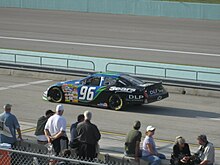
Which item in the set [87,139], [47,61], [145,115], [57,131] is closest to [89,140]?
[87,139]

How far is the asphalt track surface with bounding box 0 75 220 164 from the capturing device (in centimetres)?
2088

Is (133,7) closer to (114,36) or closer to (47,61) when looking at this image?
(114,36)

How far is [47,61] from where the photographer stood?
32.3m

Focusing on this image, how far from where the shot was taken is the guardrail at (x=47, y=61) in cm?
3142

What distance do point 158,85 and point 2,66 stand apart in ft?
35.0

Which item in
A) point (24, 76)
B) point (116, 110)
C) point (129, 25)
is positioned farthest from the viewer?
point (129, 25)

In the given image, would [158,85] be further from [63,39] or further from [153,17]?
[153,17]

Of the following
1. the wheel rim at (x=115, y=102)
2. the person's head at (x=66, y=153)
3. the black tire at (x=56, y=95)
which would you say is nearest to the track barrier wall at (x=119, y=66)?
the wheel rim at (x=115, y=102)

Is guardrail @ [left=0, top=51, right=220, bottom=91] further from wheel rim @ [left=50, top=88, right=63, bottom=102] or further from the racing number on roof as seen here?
wheel rim @ [left=50, top=88, right=63, bottom=102]

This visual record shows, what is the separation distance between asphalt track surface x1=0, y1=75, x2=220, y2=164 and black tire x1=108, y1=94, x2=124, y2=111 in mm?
231

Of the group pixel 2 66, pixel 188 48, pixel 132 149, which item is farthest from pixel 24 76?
pixel 132 149

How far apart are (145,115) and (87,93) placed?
234 centimetres

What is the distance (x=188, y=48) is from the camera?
1676 inches

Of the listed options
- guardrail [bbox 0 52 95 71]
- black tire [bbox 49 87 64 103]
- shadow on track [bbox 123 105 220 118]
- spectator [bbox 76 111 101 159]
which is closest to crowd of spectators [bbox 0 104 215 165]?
spectator [bbox 76 111 101 159]
